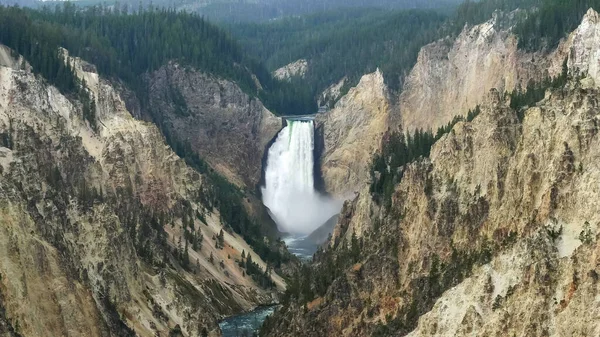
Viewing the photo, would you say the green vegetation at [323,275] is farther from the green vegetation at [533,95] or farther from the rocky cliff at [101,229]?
the green vegetation at [533,95]

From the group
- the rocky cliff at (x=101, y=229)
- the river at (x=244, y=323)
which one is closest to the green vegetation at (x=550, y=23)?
the rocky cliff at (x=101, y=229)

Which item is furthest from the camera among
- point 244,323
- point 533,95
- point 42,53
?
point 42,53

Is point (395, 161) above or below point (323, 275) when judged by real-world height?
above

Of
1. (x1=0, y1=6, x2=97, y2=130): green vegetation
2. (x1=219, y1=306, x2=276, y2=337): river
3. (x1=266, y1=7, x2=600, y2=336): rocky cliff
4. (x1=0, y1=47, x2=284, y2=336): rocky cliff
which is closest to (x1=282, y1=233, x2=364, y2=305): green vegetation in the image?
(x1=266, y1=7, x2=600, y2=336): rocky cliff

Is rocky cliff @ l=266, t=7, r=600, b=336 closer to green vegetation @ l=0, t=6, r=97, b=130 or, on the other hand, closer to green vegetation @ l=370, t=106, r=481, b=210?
green vegetation @ l=370, t=106, r=481, b=210

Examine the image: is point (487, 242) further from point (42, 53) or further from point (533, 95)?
point (42, 53)

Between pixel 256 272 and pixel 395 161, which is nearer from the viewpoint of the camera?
pixel 395 161

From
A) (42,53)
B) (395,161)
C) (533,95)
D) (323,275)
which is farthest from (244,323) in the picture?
(42,53)

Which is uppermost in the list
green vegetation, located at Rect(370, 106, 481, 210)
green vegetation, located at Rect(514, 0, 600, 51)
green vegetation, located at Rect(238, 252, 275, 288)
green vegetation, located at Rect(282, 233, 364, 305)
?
green vegetation, located at Rect(514, 0, 600, 51)

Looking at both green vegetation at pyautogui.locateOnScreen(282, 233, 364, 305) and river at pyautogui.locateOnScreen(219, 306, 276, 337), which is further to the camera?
river at pyautogui.locateOnScreen(219, 306, 276, 337)
